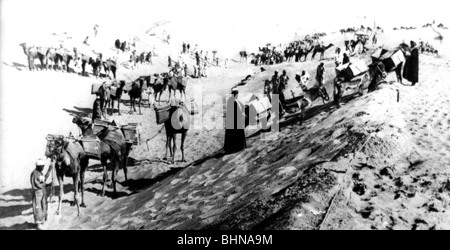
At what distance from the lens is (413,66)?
1452 centimetres

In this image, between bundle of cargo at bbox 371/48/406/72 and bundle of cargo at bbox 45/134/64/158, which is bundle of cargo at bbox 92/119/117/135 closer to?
bundle of cargo at bbox 45/134/64/158

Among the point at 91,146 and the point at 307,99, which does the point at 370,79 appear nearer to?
the point at 307,99

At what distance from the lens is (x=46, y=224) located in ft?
30.4

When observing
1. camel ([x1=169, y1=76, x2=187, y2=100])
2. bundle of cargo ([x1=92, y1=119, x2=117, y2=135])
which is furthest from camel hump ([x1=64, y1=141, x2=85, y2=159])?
camel ([x1=169, y1=76, x2=187, y2=100])

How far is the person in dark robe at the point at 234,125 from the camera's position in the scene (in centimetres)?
1145

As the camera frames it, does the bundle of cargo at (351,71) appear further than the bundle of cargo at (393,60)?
No

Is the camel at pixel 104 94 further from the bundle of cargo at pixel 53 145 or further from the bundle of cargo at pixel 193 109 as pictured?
the bundle of cargo at pixel 53 145

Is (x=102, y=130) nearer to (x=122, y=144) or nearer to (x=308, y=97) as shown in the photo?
(x=122, y=144)

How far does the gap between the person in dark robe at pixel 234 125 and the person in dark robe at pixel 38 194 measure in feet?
16.8

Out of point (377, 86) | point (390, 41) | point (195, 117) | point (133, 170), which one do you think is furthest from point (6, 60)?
A: point (390, 41)

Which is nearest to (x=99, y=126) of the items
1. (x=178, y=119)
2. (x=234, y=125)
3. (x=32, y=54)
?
(x=178, y=119)

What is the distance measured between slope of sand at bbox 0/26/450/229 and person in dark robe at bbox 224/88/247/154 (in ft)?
1.26

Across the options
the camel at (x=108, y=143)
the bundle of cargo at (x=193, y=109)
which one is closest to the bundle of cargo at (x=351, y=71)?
the bundle of cargo at (x=193, y=109)

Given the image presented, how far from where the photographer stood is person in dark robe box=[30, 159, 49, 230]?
27.9ft
